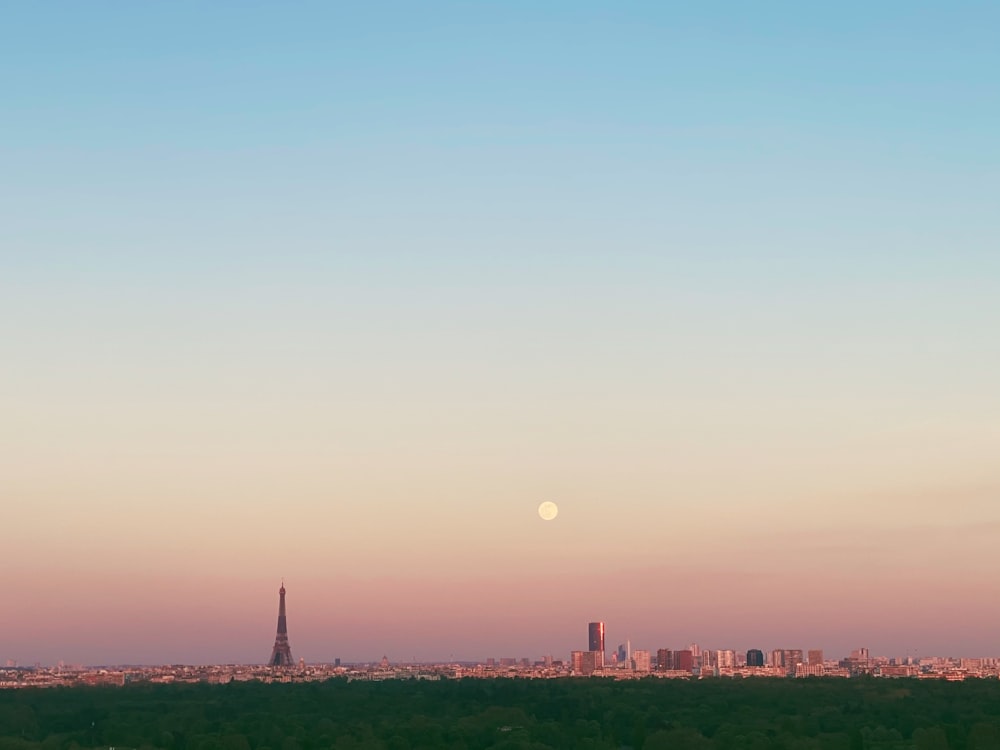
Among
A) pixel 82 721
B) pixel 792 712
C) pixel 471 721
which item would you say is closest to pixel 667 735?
pixel 471 721

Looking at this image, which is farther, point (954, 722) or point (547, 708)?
point (547, 708)

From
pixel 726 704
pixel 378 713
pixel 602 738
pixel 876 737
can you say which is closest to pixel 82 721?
pixel 378 713

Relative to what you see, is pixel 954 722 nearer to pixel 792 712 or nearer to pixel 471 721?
pixel 792 712

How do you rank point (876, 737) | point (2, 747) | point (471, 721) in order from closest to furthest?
point (2, 747) < point (876, 737) < point (471, 721)

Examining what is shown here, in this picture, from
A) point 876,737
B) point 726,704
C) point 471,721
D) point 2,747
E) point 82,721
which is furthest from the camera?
point 726,704

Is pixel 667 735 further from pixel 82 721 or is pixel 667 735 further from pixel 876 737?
pixel 82 721

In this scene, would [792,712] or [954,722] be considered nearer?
[954,722]
